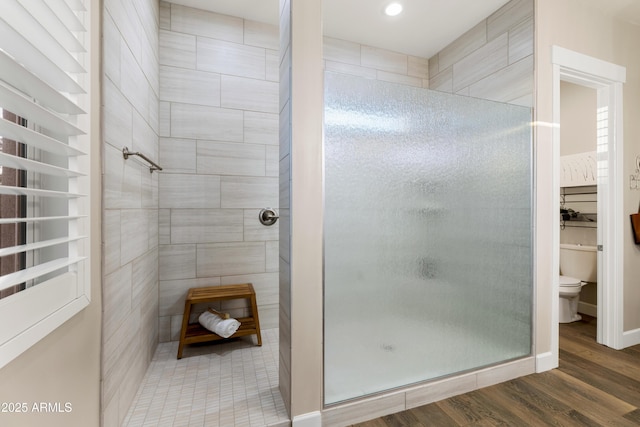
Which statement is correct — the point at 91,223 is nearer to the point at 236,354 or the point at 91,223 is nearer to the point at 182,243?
the point at 182,243

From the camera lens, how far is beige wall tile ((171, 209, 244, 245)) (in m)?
2.18

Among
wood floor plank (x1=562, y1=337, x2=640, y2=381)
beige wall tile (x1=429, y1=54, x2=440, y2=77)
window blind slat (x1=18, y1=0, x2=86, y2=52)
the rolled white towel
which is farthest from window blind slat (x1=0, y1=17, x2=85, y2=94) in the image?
wood floor plank (x1=562, y1=337, x2=640, y2=381)

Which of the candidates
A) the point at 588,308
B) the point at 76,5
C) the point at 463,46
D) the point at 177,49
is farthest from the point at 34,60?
the point at 588,308

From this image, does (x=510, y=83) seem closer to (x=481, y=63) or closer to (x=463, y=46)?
(x=481, y=63)

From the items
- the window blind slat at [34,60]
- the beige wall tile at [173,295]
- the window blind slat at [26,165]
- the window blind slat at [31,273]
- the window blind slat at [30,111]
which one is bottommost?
the beige wall tile at [173,295]

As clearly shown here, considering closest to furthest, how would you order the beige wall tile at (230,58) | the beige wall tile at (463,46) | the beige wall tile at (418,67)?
the beige wall tile at (230,58) < the beige wall tile at (463,46) < the beige wall tile at (418,67)

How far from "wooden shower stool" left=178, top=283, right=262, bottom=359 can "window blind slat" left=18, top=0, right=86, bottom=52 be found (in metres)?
1.52

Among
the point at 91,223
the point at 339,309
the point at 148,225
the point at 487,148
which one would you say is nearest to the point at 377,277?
the point at 339,309

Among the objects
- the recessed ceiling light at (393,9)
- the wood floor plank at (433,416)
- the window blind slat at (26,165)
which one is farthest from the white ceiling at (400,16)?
the wood floor plank at (433,416)

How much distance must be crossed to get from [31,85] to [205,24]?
191cm

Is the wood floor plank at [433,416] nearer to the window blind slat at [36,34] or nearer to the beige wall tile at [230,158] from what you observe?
the beige wall tile at [230,158]

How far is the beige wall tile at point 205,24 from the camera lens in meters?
2.17

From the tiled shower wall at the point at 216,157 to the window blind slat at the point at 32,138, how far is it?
1.34 meters

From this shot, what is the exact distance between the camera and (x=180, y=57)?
2.18 meters
